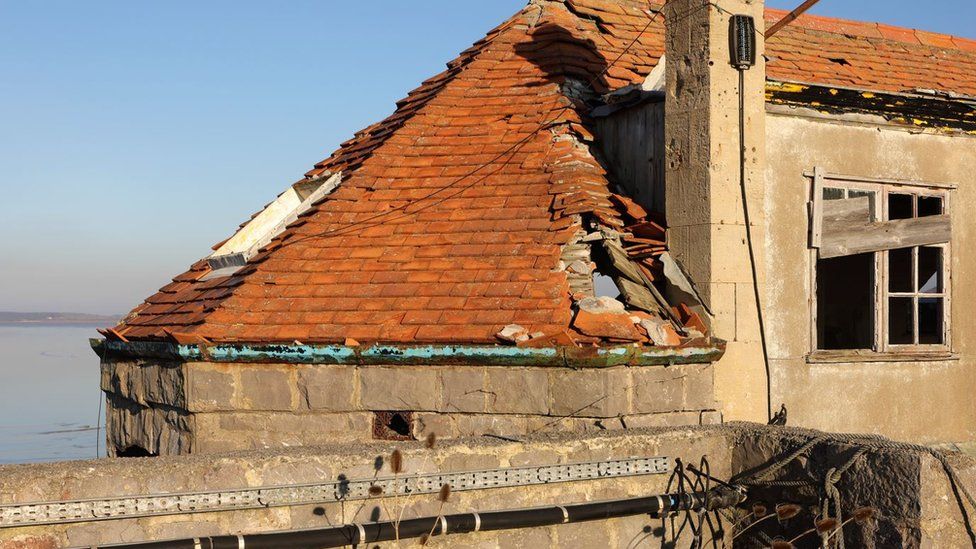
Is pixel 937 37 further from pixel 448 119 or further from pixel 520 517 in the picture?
pixel 520 517

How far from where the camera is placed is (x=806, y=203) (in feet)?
29.5

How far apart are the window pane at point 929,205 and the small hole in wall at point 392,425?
196 inches

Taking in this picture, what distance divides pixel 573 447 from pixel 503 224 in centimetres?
364

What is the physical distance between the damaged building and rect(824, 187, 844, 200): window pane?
0.05 ft

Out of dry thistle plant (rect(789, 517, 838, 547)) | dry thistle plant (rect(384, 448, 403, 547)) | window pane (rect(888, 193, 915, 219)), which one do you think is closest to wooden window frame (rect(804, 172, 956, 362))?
window pane (rect(888, 193, 915, 219))

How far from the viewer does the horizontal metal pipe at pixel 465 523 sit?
184 inches

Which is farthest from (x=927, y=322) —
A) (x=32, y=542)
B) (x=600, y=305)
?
(x=32, y=542)

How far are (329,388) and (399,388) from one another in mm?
537

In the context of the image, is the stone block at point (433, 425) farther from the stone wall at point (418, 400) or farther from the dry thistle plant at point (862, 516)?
the dry thistle plant at point (862, 516)

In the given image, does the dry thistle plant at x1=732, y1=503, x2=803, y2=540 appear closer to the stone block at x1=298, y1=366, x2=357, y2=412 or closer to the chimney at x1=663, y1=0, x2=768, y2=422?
the chimney at x1=663, y1=0, x2=768, y2=422

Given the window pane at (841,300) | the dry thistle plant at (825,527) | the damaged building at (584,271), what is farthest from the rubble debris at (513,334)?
the window pane at (841,300)

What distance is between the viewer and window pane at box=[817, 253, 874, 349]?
44.4ft

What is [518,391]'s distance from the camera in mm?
7793

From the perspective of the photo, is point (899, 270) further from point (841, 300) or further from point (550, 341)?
point (550, 341)
